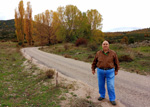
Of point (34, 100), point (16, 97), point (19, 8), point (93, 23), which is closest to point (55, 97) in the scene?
point (34, 100)

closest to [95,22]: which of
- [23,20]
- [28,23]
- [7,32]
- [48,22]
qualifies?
[48,22]

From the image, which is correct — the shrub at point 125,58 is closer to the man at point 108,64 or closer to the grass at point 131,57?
the grass at point 131,57

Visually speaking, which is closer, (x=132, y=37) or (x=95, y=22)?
(x=95, y=22)

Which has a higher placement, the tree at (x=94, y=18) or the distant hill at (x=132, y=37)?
the tree at (x=94, y=18)

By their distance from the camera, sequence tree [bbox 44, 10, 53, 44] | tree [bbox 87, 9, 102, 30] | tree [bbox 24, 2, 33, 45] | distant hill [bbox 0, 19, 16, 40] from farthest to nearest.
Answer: distant hill [bbox 0, 19, 16, 40]
tree [bbox 24, 2, 33, 45]
tree [bbox 44, 10, 53, 44]
tree [bbox 87, 9, 102, 30]

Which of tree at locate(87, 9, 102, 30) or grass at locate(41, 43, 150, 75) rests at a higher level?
tree at locate(87, 9, 102, 30)

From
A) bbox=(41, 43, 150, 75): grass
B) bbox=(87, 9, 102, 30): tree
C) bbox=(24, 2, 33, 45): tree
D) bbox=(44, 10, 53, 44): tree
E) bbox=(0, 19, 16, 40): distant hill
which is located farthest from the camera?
bbox=(0, 19, 16, 40): distant hill

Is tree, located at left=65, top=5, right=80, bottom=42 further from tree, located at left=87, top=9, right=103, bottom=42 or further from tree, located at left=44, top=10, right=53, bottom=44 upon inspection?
tree, located at left=44, top=10, right=53, bottom=44

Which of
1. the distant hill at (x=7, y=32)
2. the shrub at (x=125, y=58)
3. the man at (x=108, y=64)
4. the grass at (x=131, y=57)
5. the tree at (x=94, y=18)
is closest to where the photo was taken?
the man at (x=108, y=64)

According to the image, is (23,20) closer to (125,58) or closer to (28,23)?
(28,23)

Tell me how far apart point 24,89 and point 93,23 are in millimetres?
25679

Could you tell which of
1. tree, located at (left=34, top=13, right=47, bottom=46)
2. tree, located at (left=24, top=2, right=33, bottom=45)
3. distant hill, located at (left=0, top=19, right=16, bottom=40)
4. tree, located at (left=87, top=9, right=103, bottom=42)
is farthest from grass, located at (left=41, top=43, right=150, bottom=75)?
distant hill, located at (left=0, top=19, right=16, bottom=40)

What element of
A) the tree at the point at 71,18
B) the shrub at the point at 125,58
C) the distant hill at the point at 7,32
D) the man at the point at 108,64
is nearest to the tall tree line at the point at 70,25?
the tree at the point at 71,18

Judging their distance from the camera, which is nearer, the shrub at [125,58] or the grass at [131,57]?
the grass at [131,57]
